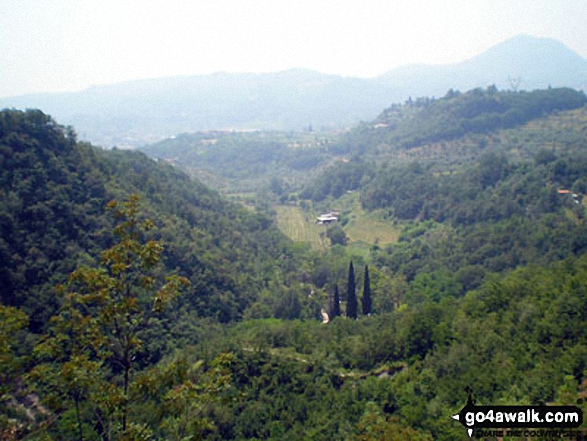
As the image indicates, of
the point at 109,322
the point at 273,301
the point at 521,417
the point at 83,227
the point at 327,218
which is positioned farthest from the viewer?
the point at 327,218

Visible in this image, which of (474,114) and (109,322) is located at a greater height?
(474,114)

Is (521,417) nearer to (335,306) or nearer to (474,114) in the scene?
(335,306)

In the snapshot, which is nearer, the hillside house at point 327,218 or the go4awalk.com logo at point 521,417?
the go4awalk.com logo at point 521,417

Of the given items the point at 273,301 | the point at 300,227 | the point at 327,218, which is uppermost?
the point at 327,218

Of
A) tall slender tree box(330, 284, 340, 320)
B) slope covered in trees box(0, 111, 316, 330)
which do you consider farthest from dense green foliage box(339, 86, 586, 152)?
tall slender tree box(330, 284, 340, 320)

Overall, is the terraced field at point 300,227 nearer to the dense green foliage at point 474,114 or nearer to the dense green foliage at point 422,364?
the dense green foliage at point 474,114

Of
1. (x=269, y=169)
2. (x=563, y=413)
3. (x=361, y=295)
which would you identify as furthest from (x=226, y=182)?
(x=563, y=413)

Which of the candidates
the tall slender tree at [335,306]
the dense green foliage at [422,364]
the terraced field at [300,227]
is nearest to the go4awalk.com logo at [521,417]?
the dense green foliage at [422,364]

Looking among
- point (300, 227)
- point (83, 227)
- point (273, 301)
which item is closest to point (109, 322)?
point (83, 227)

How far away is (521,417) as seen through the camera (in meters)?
11.8

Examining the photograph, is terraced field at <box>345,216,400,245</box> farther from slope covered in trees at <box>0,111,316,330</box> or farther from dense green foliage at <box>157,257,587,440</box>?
dense green foliage at <box>157,257,587,440</box>

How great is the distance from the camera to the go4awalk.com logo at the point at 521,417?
11.7 m

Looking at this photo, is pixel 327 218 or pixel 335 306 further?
pixel 327 218

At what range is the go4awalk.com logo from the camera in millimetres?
11703
